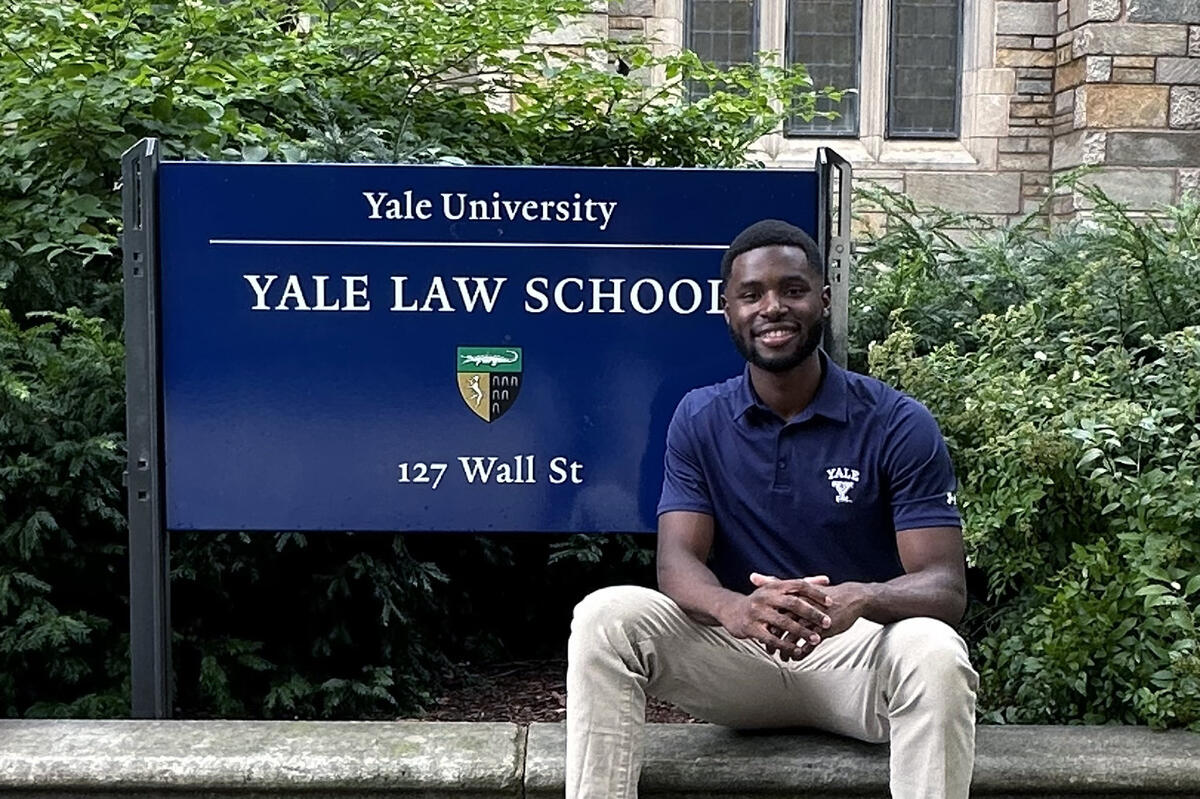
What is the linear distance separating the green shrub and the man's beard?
610mm

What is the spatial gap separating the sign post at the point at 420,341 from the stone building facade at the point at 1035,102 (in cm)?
599

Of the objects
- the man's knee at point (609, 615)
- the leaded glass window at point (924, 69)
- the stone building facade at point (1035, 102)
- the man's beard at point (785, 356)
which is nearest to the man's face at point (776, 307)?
the man's beard at point (785, 356)

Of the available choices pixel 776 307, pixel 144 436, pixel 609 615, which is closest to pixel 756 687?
pixel 609 615

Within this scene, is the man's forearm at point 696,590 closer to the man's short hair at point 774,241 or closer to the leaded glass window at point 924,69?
the man's short hair at point 774,241

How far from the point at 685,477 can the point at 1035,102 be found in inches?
304

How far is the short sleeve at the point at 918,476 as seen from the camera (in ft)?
8.77

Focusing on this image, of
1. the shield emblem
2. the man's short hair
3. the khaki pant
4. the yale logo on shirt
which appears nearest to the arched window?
the shield emblem

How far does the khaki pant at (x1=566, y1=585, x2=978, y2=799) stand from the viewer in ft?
8.03

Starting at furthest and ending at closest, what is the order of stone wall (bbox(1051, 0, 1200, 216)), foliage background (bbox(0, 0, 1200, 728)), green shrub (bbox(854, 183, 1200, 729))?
1. stone wall (bbox(1051, 0, 1200, 216))
2. foliage background (bbox(0, 0, 1200, 728))
3. green shrub (bbox(854, 183, 1200, 729))

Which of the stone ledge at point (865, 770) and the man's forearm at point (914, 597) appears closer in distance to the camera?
the man's forearm at point (914, 597)

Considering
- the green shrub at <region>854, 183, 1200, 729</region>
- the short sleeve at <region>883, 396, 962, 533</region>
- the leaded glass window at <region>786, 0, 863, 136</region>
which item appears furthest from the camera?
the leaded glass window at <region>786, 0, 863, 136</region>

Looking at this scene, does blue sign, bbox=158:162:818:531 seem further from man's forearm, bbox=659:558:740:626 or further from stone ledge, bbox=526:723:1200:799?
stone ledge, bbox=526:723:1200:799

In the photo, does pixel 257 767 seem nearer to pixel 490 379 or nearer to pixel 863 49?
pixel 490 379

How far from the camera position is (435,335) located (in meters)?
3.20
